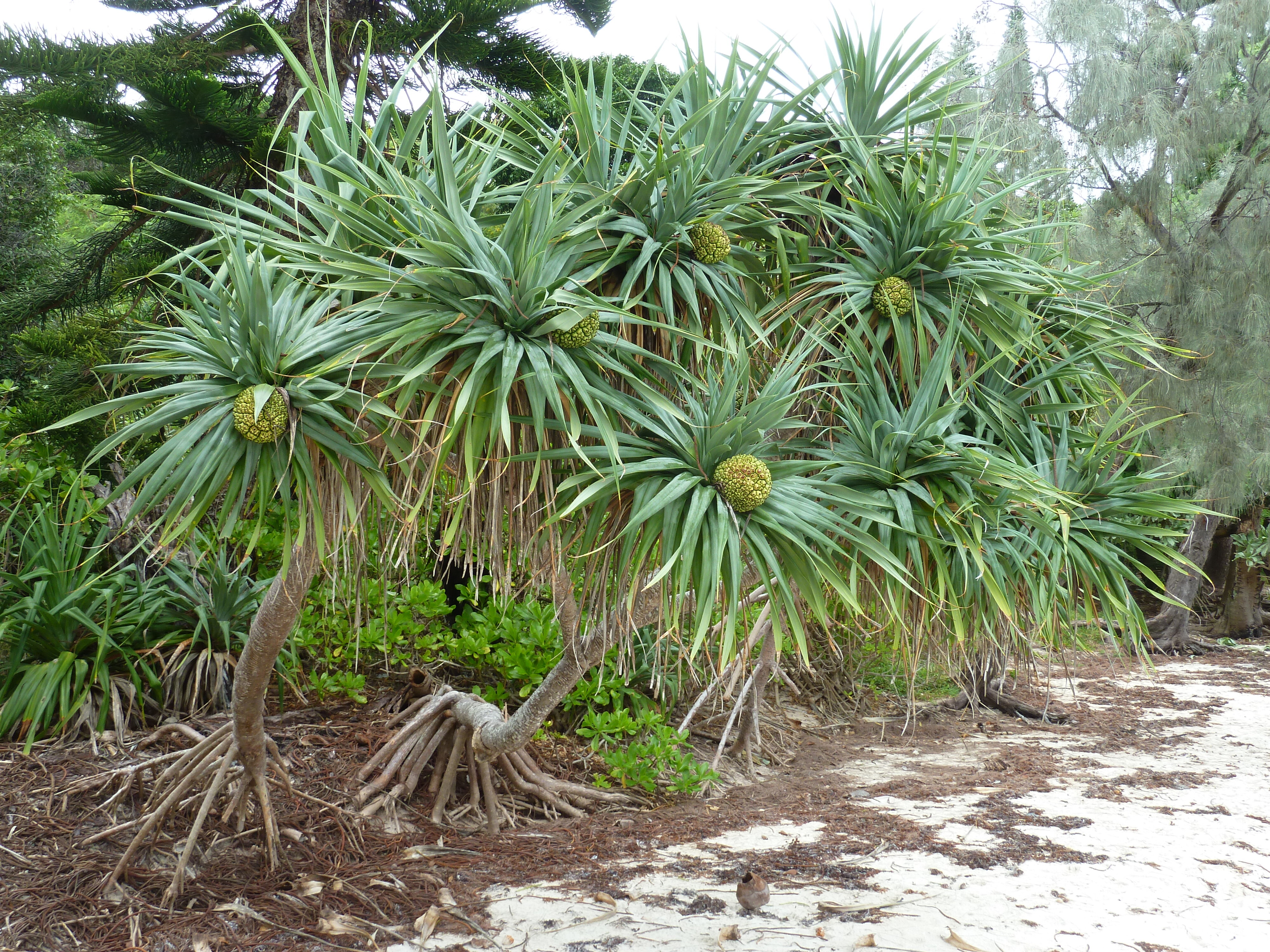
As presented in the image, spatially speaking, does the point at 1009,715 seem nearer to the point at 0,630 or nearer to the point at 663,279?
the point at 663,279

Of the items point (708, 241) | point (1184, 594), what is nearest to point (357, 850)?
point (708, 241)

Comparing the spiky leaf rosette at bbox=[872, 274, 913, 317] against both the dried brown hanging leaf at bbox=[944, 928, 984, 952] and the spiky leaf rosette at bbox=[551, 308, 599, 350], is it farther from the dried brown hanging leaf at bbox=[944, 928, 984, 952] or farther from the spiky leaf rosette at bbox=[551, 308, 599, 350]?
the dried brown hanging leaf at bbox=[944, 928, 984, 952]

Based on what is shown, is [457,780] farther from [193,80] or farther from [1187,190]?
[1187,190]

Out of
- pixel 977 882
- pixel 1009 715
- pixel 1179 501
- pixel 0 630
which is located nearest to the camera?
pixel 1179 501

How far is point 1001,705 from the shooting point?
24.7ft

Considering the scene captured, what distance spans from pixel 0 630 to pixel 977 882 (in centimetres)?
445

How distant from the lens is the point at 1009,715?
294 inches

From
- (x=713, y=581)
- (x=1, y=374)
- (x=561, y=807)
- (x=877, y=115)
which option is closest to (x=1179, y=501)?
(x=877, y=115)

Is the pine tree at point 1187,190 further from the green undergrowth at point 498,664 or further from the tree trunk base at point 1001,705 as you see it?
the green undergrowth at point 498,664

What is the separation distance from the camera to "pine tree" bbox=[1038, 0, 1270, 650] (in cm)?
752

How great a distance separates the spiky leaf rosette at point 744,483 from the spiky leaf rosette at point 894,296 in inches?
30.0

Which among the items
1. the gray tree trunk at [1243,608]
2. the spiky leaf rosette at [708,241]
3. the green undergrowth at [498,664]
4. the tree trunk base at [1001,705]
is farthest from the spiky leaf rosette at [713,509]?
the gray tree trunk at [1243,608]

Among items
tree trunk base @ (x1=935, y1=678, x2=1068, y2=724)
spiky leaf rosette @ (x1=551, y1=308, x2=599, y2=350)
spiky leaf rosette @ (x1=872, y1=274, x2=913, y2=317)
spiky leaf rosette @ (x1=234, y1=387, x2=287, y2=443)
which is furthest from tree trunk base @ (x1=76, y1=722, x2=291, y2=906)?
tree trunk base @ (x1=935, y1=678, x2=1068, y2=724)

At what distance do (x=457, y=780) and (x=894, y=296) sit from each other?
324 cm
